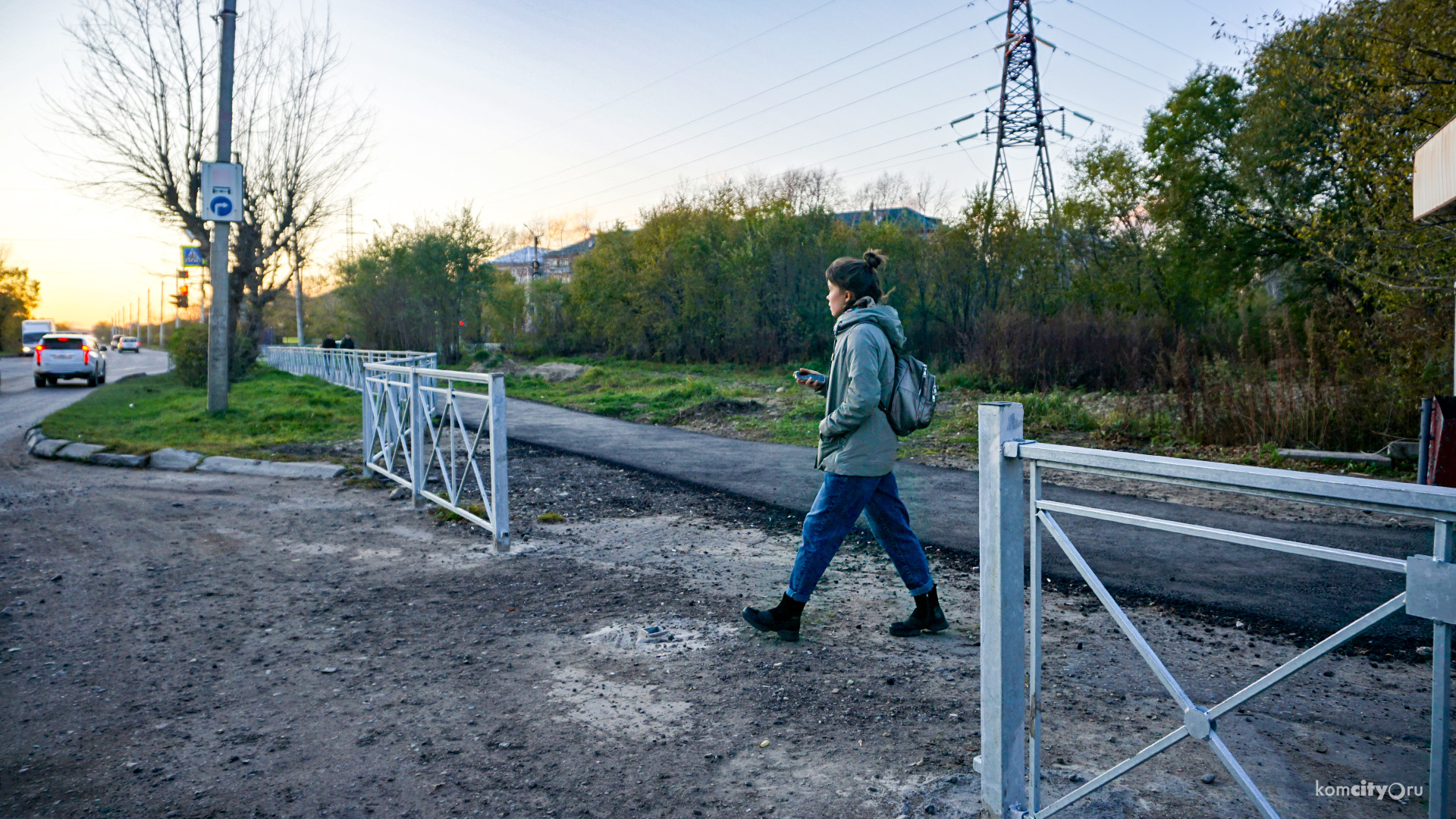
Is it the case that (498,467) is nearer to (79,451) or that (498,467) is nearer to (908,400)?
(908,400)

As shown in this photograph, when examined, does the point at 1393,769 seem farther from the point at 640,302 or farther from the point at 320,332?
the point at 320,332

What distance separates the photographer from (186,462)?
359 inches

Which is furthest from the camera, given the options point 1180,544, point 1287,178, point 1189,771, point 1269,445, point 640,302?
point 640,302

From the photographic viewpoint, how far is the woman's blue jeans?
3.79 m

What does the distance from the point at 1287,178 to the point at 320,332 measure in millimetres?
49083

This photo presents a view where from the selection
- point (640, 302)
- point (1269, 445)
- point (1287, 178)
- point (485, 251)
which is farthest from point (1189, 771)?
point (485, 251)

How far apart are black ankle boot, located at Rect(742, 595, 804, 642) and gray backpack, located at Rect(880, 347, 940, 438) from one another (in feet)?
3.02

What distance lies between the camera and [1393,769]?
2646 millimetres

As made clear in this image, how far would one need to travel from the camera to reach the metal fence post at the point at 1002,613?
208cm

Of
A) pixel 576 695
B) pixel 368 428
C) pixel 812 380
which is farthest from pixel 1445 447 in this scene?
pixel 368 428

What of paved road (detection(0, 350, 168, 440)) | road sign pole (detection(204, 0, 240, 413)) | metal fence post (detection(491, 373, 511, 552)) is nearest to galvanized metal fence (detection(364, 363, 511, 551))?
metal fence post (detection(491, 373, 511, 552))

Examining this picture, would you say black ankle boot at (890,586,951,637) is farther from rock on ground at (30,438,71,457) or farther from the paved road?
the paved road

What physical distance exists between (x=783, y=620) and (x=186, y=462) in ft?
26.4

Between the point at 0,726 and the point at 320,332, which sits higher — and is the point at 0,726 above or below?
below
